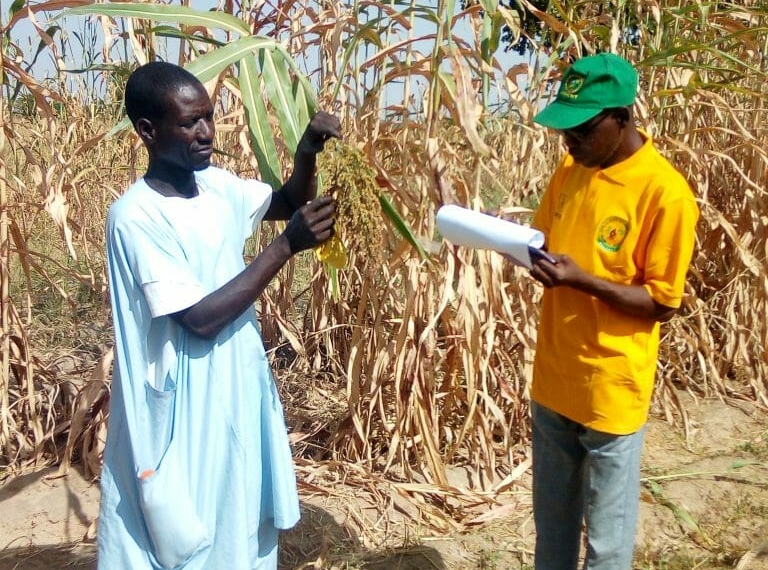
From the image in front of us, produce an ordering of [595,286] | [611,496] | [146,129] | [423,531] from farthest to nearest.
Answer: [423,531] < [611,496] < [595,286] < [146,129]

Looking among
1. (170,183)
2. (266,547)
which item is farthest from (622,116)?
(266,547)

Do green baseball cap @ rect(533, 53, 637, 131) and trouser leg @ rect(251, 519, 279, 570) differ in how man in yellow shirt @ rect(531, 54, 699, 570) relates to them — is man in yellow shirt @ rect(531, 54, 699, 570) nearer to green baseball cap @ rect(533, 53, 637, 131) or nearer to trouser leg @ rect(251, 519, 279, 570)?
green baseball cap @ rect(533, 53, 637, 131)

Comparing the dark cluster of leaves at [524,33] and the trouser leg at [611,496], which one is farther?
the dark cluster of leaves at [524,33]

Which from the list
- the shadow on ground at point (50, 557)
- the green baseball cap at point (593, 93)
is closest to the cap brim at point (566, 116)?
the green baseball cap at point (593, 93)

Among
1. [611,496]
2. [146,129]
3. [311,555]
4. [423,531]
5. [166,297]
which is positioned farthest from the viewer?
[423,531]

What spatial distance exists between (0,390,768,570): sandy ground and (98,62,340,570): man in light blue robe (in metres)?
0.90

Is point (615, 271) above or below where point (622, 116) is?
below

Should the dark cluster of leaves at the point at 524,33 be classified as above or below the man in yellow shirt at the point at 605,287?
above

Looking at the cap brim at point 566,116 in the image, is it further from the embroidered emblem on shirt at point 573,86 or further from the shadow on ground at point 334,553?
the shadow on ground at point 334,553

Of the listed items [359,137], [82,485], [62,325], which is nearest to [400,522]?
[82,485]

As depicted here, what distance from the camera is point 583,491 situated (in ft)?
6.40

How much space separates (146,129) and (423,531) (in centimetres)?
169

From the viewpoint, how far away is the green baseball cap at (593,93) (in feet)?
5.43

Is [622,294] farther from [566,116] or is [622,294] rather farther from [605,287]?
[566,116]
